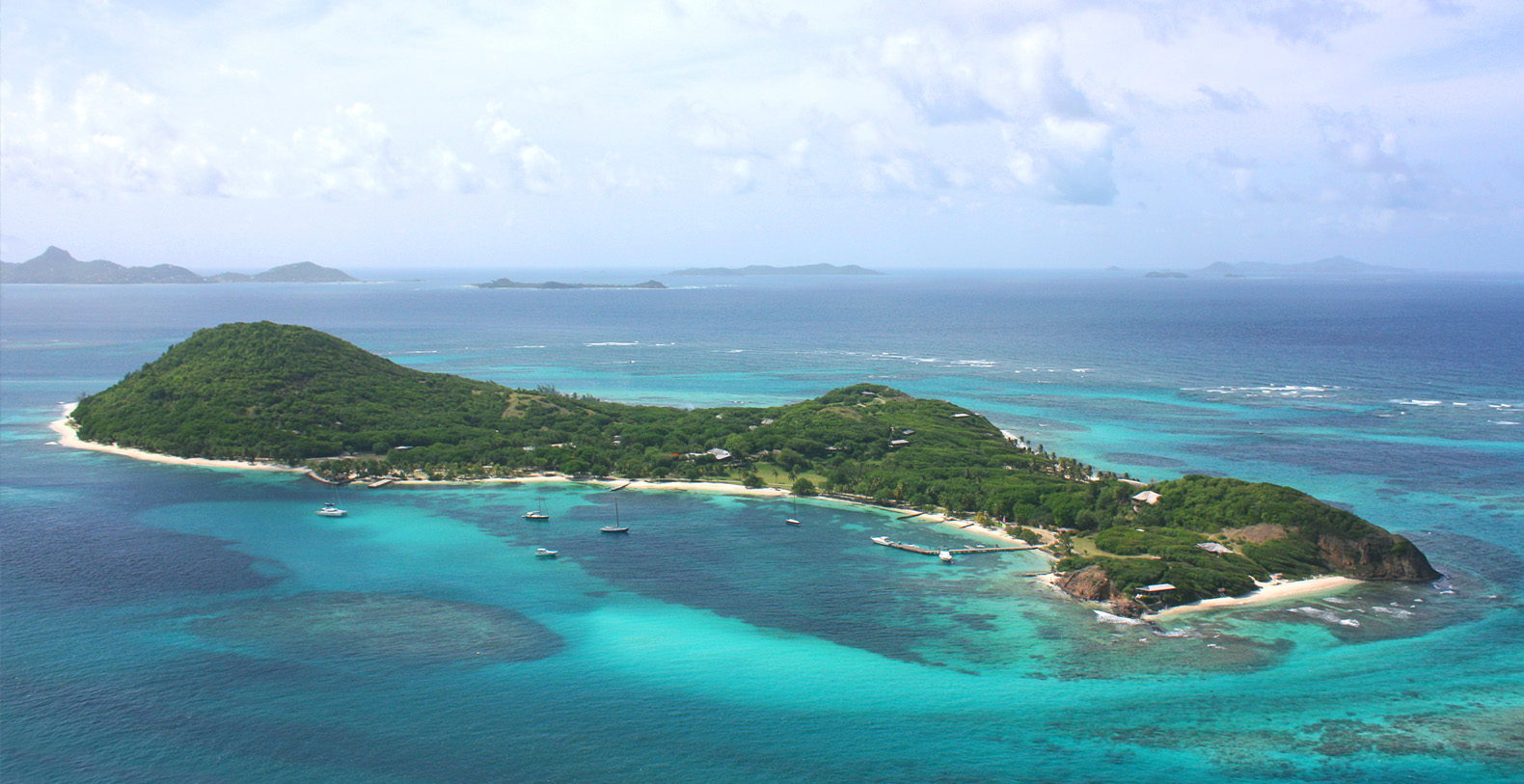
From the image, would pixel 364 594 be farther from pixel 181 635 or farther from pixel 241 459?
pixel 241 459

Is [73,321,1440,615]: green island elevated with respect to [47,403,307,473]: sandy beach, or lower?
elevated

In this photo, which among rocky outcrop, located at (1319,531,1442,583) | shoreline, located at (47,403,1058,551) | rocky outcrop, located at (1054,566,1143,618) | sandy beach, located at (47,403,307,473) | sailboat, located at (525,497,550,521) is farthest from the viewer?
sandy beach, located at (47,403,307,473)

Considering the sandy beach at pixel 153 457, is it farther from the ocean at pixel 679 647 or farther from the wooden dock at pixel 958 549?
the wooden dock at pixel 958 549

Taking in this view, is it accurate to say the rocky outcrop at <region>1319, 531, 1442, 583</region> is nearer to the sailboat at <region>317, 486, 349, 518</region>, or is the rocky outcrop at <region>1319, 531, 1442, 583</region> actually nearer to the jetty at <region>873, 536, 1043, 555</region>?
the jetty at <region>873, 536, 1043, 555</region>

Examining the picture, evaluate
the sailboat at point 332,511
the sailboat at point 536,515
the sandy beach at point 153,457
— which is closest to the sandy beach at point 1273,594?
the sailboat at point 536,515

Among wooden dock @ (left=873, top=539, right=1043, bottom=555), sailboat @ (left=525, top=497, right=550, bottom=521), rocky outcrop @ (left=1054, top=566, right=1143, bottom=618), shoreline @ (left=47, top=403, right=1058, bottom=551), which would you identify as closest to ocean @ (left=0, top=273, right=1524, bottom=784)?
sailboat @ (left=525, top=497, right=550, bottom=521)

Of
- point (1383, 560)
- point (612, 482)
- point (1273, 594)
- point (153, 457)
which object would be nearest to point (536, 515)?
point (612, 482)

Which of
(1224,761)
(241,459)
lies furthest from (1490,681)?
(241,459)
